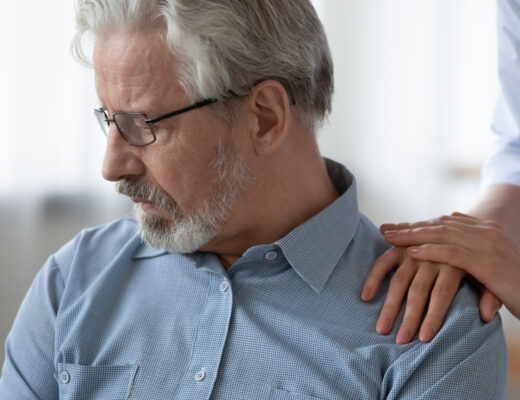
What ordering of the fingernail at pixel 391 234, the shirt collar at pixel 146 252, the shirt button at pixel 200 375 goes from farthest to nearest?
the shirt collar at pixel 146 252
the fingernail at pixel 391 234
the shirt button at pixel 200 375

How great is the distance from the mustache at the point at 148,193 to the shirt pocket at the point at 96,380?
0.32 m

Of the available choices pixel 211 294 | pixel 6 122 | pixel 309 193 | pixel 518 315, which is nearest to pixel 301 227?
pixel 309 193

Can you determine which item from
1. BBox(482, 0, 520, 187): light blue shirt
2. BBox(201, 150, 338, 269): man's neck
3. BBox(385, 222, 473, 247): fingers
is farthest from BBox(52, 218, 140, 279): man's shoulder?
BBox(482, 0, 520, 187): light blue shirt

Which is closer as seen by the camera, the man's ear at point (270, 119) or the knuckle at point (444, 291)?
the knuckle at point (444, 291)

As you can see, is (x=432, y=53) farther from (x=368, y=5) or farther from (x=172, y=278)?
(x=172, y=278)

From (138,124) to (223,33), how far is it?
0.24m

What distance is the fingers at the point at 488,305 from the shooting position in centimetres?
137

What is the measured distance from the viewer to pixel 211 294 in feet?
4.91

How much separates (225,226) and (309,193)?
21 centimetres

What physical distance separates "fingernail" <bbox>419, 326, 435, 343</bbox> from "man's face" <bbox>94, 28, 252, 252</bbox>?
1.46 feet

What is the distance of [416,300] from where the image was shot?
4.50 ft

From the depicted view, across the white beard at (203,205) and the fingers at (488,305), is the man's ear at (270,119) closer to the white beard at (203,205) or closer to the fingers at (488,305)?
the white beard at (203,205)

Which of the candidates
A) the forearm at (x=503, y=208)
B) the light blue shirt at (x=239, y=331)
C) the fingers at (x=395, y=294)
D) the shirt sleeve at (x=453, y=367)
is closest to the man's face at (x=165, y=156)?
the light blue shirt at (x=239, y=331)

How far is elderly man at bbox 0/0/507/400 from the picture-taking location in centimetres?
136
